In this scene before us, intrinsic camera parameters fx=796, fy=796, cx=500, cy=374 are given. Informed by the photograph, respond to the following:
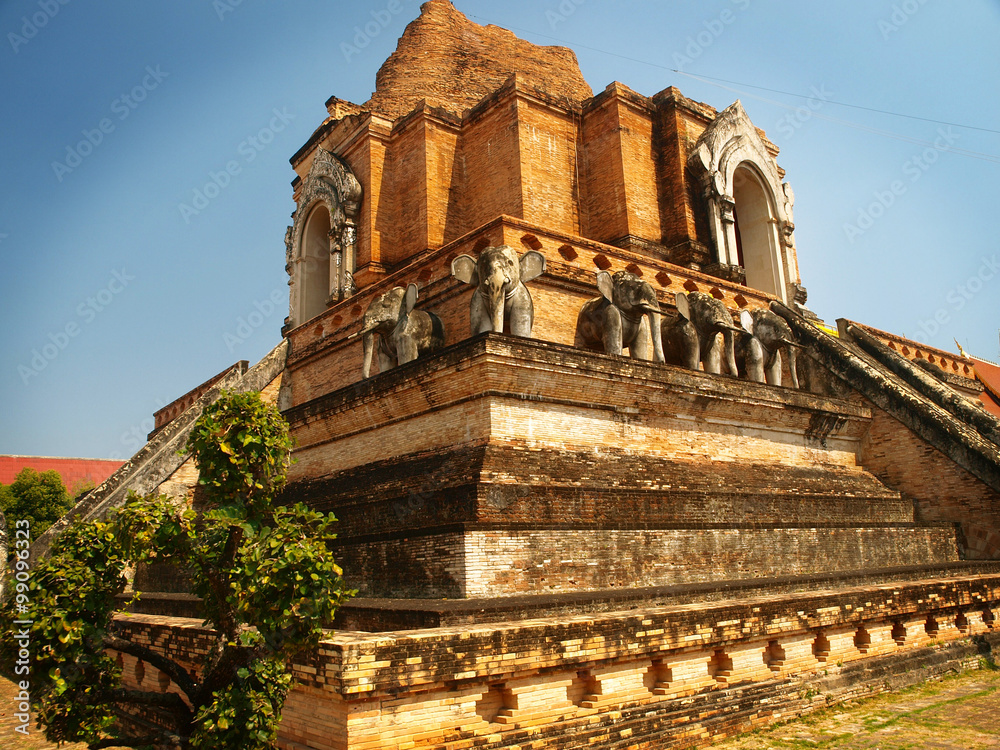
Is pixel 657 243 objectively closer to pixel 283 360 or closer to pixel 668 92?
pixel 668 92

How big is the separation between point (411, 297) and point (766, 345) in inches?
216

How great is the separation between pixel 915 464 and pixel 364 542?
8036 millimetres

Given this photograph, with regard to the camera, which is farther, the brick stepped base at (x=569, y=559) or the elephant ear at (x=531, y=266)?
the elephant ear at (x=531, y=266)

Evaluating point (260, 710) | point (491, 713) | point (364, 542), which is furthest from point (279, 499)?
point (260, 710)

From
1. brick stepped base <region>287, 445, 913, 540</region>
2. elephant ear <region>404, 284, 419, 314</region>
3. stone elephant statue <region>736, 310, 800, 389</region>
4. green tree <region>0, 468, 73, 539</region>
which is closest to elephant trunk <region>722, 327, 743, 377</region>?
stone elephant statue <region>736, 310, 800, 389</region>

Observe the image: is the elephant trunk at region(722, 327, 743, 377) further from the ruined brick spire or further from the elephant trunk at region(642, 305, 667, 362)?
the ruined brick spire

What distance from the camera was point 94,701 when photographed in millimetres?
3977

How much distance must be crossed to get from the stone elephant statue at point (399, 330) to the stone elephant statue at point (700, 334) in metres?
3.16

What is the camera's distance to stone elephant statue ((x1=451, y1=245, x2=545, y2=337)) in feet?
30.0

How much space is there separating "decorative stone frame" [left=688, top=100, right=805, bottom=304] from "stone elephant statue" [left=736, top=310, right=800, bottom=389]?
6.02 feet

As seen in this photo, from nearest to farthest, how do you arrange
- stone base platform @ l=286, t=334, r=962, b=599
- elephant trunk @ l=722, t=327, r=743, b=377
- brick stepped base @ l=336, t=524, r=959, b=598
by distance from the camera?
brick stepped base @ l=336, t=524, r=959, b=598
stone base platform @ l=286, t=334, r=962, b=599
elephant trunk @ l=722, t=327, r=743, b=377

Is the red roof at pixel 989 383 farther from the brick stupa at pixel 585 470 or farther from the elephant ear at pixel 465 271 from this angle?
the elephant ear at pixel 465 271

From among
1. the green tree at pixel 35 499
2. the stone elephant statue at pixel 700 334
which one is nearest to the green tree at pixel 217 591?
the stone elephant statue at pixel 700 334

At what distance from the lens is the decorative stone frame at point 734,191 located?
13891 millimetres
